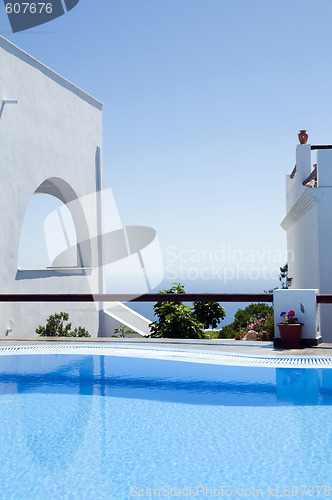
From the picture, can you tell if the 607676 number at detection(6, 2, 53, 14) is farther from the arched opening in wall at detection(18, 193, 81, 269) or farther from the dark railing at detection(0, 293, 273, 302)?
the dark railing at detection(0, 293, 273, 302)

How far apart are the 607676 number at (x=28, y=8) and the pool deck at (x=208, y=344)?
23.1 feet

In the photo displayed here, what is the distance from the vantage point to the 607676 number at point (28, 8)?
36.7 feet

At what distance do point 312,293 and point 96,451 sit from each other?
431cm

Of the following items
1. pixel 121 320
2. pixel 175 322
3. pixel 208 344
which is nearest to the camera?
pixel 208 344

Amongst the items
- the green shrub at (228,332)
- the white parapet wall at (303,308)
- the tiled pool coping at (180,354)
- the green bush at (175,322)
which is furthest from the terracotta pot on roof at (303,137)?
the tiled pool coping at (180,354)

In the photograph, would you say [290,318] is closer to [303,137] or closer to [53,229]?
[303,137]

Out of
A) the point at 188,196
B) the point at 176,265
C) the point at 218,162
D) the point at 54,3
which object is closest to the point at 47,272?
the point at 176,265

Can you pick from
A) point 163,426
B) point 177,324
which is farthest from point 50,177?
point 163,426

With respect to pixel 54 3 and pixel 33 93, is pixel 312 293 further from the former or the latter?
pixel 54 3

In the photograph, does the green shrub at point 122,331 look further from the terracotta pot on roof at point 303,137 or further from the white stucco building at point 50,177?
the terracotta pot on roof at point 303,137

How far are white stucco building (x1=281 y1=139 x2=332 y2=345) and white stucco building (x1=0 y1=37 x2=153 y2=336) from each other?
17.8 feet

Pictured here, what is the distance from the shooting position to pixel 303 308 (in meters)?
7.59

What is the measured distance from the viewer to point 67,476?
12.6 ft

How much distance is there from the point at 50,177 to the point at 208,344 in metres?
6.36
